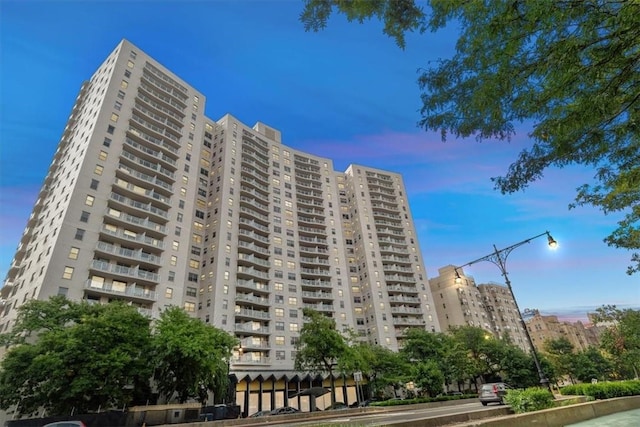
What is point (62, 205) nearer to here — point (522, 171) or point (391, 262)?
point (522, 171)

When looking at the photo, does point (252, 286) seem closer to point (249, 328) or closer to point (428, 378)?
point (249, 328)

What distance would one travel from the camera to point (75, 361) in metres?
27.8

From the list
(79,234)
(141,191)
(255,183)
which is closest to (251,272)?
(255,183)

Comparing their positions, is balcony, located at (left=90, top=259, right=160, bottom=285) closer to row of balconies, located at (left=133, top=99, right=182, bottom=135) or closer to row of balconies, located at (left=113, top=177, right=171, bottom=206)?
row of balconies, located at (left=113, top=177, right=171, bottom=206)

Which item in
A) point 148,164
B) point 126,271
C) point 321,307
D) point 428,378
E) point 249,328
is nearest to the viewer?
point 126,271

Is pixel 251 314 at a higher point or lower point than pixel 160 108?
lower

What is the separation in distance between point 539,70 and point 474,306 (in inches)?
4381

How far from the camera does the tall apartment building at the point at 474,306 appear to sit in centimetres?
9744

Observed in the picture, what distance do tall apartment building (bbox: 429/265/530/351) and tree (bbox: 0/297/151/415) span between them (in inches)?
3034

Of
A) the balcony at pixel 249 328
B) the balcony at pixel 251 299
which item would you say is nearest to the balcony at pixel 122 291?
the balcony at pixel 249 328

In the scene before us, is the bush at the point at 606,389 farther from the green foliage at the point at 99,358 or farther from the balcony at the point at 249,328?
the balcony at the point at 249,328

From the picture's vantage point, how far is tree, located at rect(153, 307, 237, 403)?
31.5 metres

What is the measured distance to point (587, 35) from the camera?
494 cm

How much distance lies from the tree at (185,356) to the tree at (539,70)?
3235 cm
